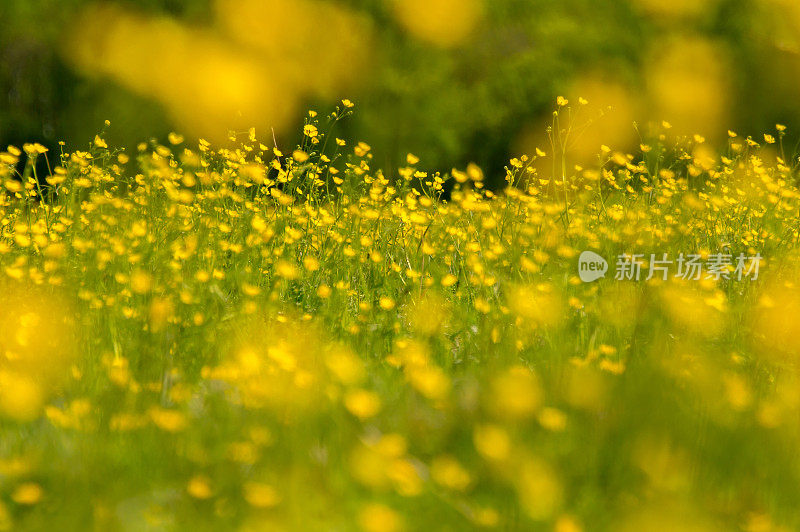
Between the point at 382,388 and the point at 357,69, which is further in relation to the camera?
the point at 357,69

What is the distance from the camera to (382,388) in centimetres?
169

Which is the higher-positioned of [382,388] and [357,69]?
[357,69]

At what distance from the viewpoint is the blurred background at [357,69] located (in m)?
4.58

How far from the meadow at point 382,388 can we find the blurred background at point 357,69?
169cm

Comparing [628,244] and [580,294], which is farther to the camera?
[628,244]

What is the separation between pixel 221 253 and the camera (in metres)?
2.82

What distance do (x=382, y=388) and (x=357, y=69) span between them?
343 cm

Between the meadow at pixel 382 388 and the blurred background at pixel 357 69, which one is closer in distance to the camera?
the meadow at pixel 382 388

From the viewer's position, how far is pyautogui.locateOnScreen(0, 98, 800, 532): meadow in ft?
4.33

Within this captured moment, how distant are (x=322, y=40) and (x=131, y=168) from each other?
133 cm

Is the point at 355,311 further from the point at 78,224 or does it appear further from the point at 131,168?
the point at 131,168

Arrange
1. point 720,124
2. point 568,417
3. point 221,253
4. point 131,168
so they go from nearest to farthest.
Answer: point 568,417
point 221,253
point 131,168
point 720,124

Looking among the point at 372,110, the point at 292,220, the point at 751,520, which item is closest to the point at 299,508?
the point at 751,520

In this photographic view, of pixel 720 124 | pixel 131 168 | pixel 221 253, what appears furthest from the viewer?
pixel 720 124
